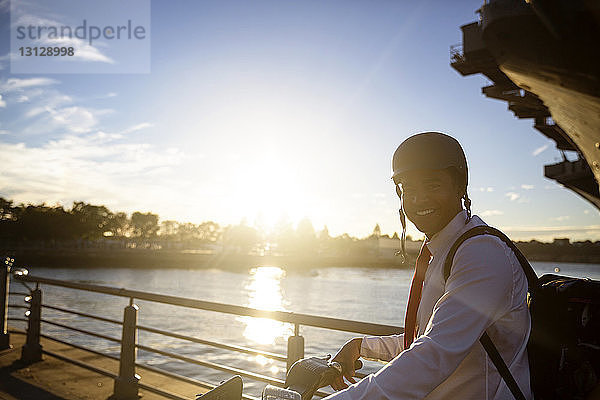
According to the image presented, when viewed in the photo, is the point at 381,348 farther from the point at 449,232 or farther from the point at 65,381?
the point at 65,381

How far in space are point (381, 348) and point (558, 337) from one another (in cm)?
70

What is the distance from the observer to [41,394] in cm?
506

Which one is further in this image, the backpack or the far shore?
the far shore

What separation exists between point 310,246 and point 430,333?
146765mm

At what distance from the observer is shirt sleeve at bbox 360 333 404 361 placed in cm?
181

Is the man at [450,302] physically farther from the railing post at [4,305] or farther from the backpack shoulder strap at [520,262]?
the railing post at [4,305]

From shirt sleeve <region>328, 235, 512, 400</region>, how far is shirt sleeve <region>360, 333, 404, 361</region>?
673 mm

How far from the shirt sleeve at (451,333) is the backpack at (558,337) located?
0.10 metres

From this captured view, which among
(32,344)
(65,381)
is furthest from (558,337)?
(32,344)

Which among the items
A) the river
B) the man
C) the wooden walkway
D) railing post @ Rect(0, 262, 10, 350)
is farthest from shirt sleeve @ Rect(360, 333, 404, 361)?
the river

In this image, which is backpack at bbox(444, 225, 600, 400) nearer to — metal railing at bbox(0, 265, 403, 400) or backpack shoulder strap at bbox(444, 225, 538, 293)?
backpack shoulder strap at bbox(444, 225, 538, 293)

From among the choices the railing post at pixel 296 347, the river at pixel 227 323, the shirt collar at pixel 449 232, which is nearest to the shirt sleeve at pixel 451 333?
the shirt collar at pixel 449 232

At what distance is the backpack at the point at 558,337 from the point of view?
1.25m

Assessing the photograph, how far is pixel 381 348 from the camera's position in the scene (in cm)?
183
